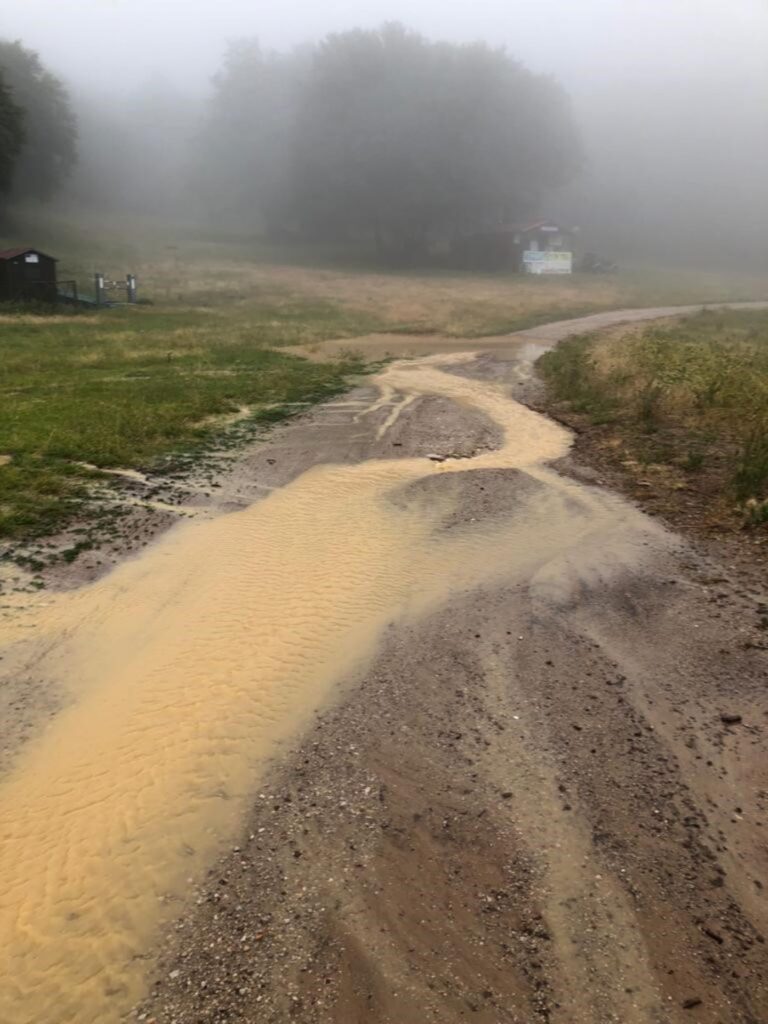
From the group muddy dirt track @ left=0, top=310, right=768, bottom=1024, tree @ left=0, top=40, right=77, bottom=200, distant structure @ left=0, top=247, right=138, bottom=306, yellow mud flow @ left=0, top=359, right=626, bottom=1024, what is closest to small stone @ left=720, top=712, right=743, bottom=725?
muddy dirt track @ left=0, top=310, right=768, bottom=1024

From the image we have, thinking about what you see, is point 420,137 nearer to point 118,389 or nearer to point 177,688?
point 118,389

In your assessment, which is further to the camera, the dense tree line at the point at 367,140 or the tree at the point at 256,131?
the tree at the point at 256,131

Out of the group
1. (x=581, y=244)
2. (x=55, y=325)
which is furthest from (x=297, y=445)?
(x=581, y=244)

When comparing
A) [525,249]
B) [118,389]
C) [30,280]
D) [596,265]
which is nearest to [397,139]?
[525,249]

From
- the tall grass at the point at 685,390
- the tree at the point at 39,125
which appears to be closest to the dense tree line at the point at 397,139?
the tree at the point at 39,125

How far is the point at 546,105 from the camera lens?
259 feet

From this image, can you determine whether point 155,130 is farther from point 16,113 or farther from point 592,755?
point 592,755

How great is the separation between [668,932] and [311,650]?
379 cm

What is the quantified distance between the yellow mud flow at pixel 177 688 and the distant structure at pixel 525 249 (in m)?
64.6

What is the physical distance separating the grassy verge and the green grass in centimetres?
684

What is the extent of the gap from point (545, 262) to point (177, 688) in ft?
232

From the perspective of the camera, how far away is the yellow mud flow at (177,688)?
13.5 feet

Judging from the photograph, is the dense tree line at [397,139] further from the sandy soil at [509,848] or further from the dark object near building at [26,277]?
the sandy soil at [509,848]

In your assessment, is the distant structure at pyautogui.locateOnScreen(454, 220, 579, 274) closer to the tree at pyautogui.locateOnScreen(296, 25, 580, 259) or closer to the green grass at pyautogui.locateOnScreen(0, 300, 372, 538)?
the tree at pyautogui.locateOnScreen(296, 25, 580, 259)
